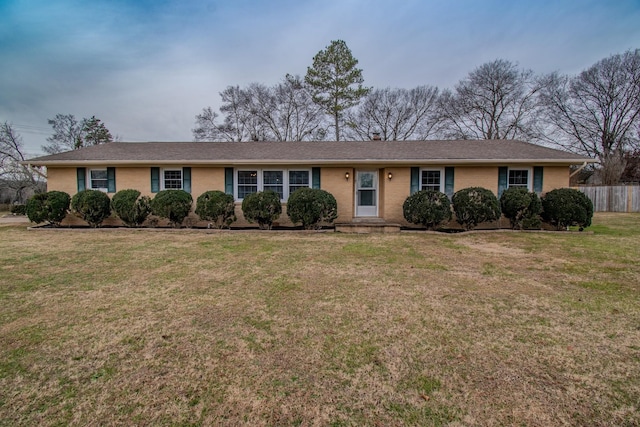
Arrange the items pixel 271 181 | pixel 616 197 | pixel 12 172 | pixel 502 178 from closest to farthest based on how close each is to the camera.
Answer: pixel 502 178
pixel 271 181
pixel 616 197
pixel 12 172

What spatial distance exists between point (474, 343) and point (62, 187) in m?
14.0

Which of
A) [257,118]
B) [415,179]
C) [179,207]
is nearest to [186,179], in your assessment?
[179,207]

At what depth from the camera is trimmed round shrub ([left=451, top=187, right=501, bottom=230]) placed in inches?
366

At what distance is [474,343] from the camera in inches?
108

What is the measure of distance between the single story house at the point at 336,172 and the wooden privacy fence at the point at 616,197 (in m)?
11.2

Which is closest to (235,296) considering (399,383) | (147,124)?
(399,383)

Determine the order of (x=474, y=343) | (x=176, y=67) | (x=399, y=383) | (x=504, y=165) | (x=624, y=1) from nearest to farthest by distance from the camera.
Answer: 1. (x=399, y=383)
2. (x=474, y=343)
3. (x=504, y=165)
4. (x=624, y=1)
5. (x=176, y=67)

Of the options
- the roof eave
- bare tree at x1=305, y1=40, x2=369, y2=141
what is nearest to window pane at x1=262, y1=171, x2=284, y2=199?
the roof eave

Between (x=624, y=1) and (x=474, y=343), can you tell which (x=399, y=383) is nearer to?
(x=474, y=343)

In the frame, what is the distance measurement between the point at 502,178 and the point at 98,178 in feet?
48.5

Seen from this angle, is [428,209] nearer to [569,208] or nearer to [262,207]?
[569,208]

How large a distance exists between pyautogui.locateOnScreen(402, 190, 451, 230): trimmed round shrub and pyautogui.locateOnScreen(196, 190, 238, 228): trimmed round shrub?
598 cm

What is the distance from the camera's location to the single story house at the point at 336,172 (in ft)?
34.0

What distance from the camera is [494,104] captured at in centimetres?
2517
